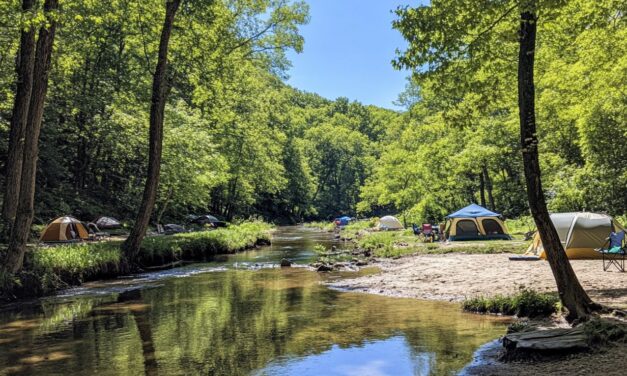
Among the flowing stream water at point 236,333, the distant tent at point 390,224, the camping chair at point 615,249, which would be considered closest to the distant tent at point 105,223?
the flowing stream water at point 236,333

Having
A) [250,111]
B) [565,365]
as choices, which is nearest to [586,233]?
[565,365]

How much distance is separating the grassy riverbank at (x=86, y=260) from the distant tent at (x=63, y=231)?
502 centimetres

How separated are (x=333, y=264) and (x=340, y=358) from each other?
11.8 metres

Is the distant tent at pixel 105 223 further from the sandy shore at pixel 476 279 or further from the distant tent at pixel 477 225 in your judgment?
the distant tent at pixel 477 225

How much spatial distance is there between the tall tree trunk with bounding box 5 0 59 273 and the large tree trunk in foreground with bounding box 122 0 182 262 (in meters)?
5.32

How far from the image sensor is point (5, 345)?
8.76 m

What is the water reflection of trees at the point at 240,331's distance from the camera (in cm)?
759

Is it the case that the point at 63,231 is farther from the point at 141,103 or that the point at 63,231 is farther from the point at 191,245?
the point at 141,103

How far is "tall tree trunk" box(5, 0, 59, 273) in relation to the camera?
1312cm

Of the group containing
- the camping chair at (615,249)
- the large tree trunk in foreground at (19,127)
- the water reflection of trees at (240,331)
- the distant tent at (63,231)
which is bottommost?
the water reflection of trees at (240,331)

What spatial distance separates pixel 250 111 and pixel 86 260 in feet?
106

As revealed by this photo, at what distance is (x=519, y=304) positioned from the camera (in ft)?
32.0

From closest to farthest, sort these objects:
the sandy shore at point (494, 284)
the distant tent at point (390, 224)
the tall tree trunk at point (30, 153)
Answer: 1. the sandy shore at point (494, 284)
2. the tall tree trunk at point (30, 153)
3. the distant tent at point (390, 224)

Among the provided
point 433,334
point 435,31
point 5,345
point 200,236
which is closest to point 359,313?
point 433,334
